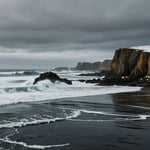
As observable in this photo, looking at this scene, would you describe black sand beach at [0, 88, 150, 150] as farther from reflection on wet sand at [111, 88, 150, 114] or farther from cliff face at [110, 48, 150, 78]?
cliff face at [110, 48, 150, 78]

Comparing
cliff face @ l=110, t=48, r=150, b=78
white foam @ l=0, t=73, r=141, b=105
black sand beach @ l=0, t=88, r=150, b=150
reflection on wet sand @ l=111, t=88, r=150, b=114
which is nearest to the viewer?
black sand beach @ l=0, t=88, r=150, b=150

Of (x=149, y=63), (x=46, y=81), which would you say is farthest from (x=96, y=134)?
(x=149, y=63)

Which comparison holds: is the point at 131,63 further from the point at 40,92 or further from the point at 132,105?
the point at 132,105

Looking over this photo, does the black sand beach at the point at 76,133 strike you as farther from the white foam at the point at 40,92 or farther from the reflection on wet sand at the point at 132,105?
the white foam at the point at 40,92

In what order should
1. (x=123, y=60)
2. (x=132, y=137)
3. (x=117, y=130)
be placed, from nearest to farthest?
1. (x=132, y=137)
2. (x=117, y=130)
3. (x=123, y=60)

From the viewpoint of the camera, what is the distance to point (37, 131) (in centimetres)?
745

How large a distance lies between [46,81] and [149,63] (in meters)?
19.1

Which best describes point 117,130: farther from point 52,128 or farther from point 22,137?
point 22,137

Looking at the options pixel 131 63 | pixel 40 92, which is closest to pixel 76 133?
pixel 40 92

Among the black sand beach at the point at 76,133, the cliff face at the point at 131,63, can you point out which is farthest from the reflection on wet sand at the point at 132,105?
the cliff face at the point at 131,63

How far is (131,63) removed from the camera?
2021 inches

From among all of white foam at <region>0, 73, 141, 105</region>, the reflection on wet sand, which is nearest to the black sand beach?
the reflection on wet sand

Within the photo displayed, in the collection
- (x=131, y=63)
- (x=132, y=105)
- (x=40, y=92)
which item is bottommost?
(x=132, y=105)

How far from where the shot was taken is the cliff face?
41.9 metres
